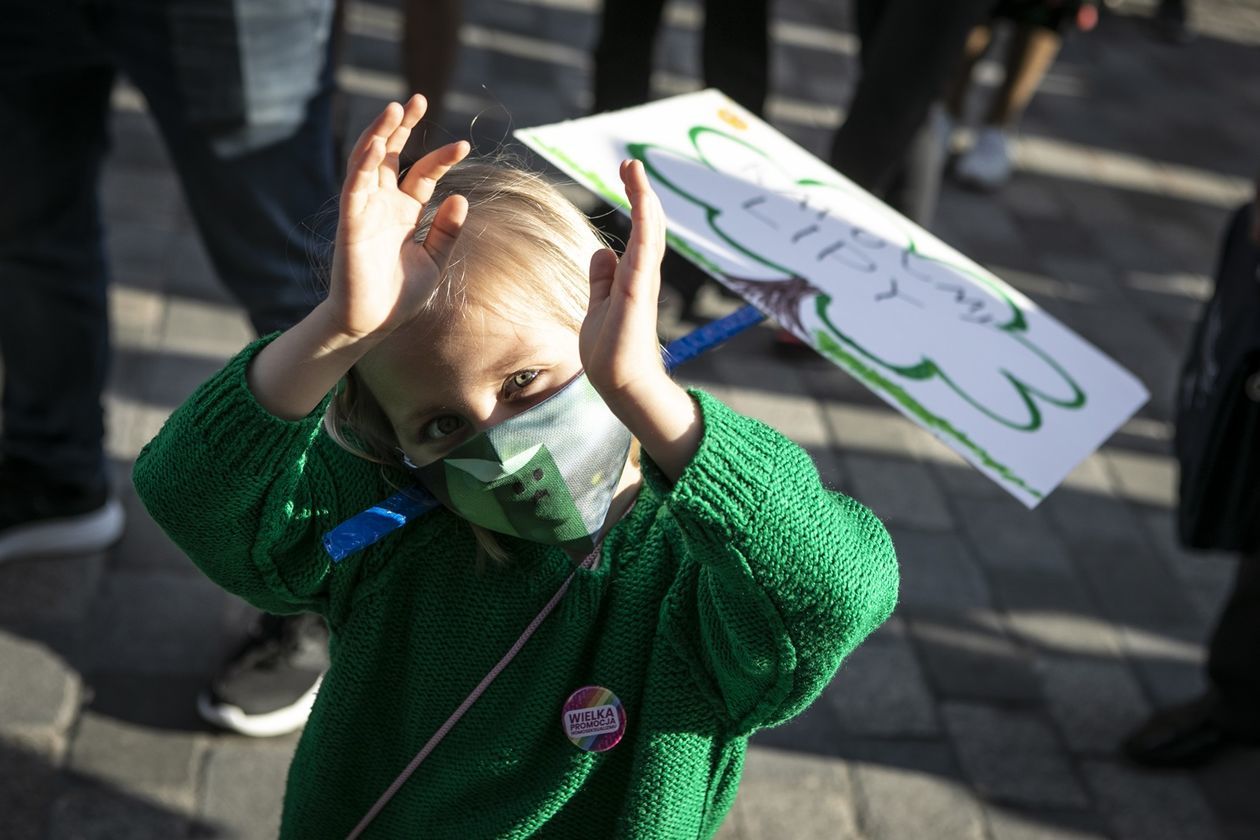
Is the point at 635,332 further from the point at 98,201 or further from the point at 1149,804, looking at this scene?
the point at 1149,804

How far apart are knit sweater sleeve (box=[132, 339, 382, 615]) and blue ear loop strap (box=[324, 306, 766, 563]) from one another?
0.05 metres

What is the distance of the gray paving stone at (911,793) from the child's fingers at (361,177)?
5.39 ft

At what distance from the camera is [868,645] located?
8.40 feet

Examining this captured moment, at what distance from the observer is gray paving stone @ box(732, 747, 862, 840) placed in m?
2.19

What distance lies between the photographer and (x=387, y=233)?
1008mm

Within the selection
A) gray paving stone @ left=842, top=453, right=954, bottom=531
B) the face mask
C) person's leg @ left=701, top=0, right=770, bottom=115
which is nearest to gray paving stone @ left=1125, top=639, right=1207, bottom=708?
gray paving stone @ left=842, top=453, right=954, bottom=531

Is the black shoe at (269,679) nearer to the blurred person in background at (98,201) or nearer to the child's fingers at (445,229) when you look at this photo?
the blurred person in background at (98,201)

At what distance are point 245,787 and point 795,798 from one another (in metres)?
0.93

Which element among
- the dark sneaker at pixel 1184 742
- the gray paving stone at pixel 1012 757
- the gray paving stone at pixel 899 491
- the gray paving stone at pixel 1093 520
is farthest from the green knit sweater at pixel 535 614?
the gray paving stone at pixel 1093 520

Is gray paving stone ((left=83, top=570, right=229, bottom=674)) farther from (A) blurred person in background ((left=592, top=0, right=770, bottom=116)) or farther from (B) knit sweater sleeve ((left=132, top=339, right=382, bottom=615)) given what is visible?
(A) blurred person in background ((left=592, top=0, right=770, bottom=116))

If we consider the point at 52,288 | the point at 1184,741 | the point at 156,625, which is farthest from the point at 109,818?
the point at 1184,741

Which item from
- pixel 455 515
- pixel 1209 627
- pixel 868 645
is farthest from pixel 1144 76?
pixel 455 515

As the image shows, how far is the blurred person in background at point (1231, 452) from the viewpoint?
1.99m

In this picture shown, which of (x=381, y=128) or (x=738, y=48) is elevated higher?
(x=381, y=128)
